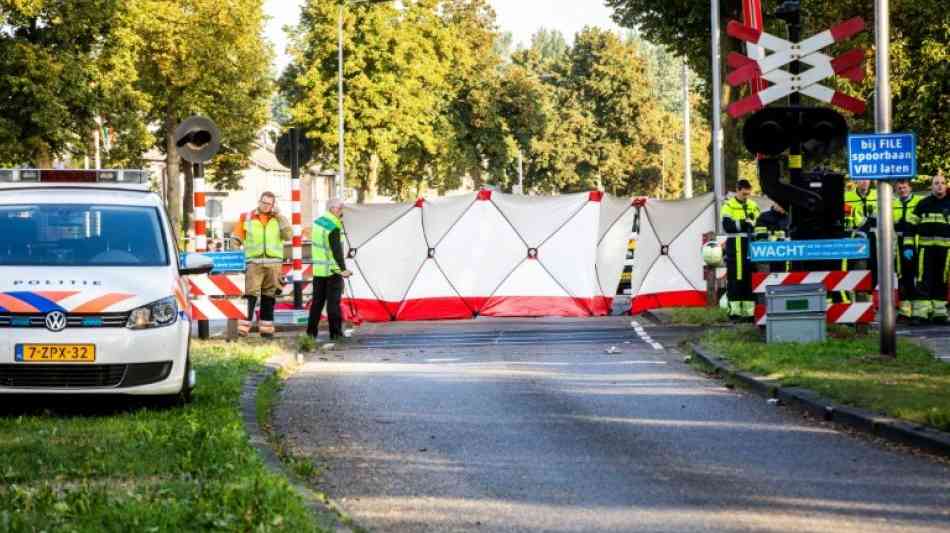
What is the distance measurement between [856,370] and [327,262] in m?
8.31

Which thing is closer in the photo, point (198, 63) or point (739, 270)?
point (739, 270)

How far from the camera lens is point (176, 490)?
320 inches

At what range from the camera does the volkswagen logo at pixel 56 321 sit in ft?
38.6

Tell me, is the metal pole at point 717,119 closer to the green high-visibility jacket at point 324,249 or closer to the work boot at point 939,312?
the work boot at point 939,312

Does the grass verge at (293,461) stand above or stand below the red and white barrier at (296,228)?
below

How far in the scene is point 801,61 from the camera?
1725 centimetres

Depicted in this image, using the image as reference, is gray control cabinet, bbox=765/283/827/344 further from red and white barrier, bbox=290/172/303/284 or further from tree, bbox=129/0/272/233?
tree, bbox=129/0/272/233

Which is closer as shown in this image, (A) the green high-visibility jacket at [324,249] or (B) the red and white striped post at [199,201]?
(B) the red and white striped post at [199,201]

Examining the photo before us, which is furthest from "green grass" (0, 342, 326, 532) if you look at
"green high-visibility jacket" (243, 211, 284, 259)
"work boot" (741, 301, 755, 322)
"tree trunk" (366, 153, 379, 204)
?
"tree trunk" (366, 153, 379, 204)

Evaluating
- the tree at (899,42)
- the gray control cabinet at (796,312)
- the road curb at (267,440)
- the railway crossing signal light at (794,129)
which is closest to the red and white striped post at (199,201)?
the road curb at (267,440)

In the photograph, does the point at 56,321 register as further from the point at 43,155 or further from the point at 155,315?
the point at 43,155

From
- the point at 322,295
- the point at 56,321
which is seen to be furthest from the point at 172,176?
the point at 56,321

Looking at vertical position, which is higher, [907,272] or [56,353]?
[907,272]

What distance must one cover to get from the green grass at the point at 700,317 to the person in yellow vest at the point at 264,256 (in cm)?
646
